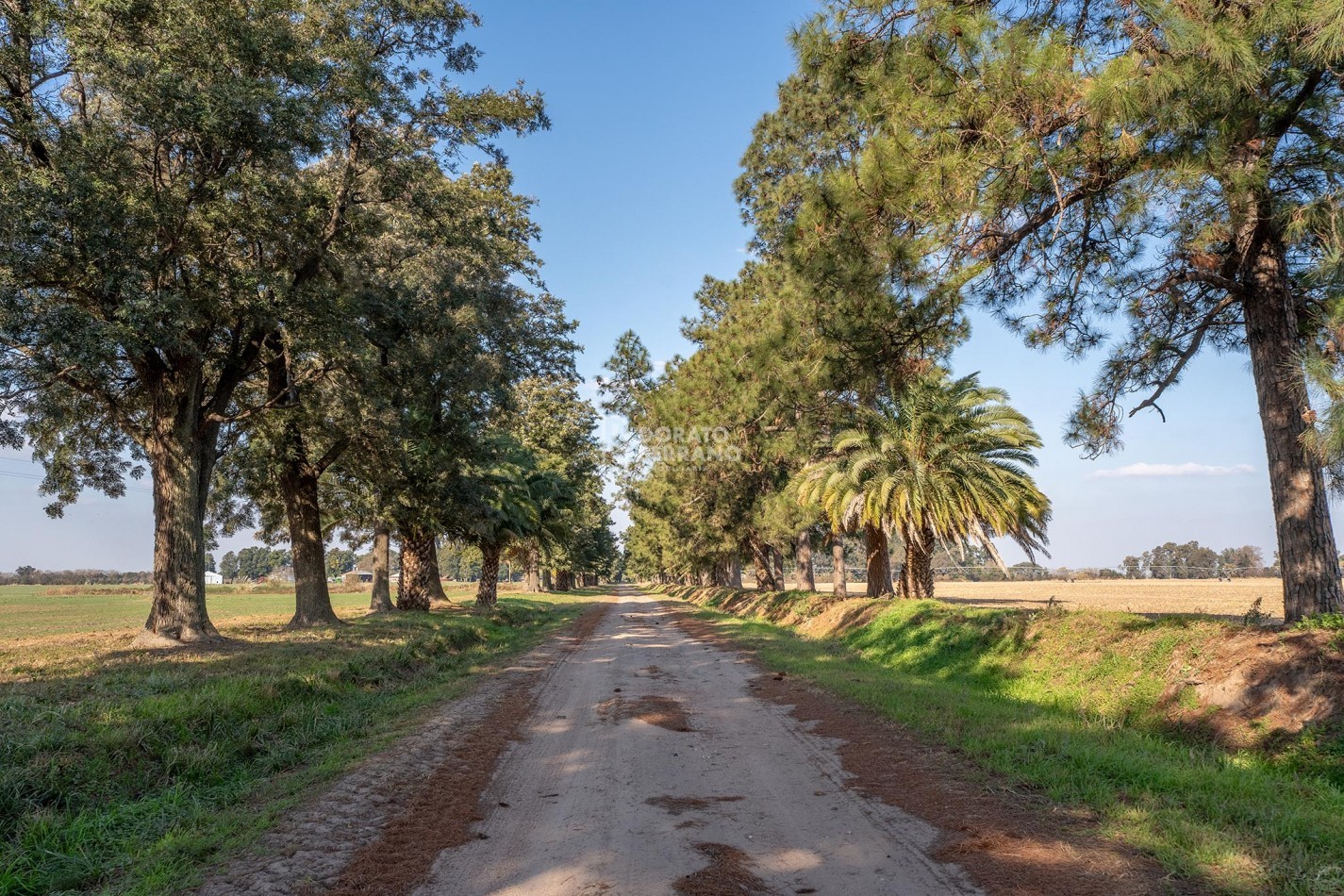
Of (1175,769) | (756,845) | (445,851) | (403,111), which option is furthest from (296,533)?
(1175,769)

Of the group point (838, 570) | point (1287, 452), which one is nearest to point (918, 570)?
point (838, 570)

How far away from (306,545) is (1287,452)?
784 inches

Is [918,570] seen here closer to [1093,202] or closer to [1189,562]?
[1093,202]

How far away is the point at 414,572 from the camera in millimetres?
24219

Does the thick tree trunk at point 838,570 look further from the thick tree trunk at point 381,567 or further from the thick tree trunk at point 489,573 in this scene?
the thick tree trunk at point 381,567

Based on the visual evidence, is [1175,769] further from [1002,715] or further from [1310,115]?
[1310,115]

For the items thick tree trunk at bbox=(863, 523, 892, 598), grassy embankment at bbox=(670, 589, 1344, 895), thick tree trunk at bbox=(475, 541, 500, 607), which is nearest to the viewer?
grassy embankment at bbox=(670, 589, 1344, 895)

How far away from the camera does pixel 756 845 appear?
472 cm

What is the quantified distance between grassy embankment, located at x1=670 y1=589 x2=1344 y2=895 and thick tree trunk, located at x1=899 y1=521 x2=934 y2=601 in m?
4.01

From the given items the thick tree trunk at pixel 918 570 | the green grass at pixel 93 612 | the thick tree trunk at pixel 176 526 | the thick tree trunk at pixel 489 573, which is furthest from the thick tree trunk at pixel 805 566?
the thick tree trunk at pixel 176 526

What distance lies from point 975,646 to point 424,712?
8.77m

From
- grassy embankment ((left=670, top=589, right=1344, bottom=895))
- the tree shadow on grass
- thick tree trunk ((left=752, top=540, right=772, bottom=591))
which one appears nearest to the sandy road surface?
the tree shadow on grass

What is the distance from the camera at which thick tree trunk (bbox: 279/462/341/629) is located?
1855 cm

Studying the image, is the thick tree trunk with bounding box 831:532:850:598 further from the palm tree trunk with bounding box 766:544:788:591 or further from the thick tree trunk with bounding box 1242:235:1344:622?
the thick tree trunk with bounding box 1242:235:1344:622
